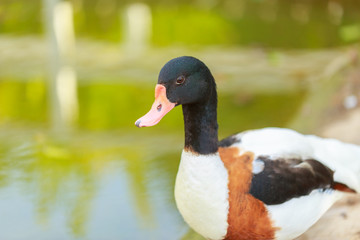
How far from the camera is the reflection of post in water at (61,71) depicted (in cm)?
498

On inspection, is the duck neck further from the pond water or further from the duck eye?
the pond water

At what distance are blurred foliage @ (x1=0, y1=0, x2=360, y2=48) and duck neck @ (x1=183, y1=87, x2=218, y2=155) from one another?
171 inches

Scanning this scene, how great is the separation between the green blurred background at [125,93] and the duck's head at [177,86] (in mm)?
1063

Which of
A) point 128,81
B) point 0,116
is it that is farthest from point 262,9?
point 0,116

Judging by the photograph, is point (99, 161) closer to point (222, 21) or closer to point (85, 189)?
point (85, 189)

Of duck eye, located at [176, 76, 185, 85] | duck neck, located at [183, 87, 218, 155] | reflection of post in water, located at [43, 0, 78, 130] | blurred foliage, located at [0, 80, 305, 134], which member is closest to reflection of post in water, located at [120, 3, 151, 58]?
reflection of post in water, located at [43, 0, 78, 130]

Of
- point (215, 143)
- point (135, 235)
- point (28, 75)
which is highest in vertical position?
point (215, 143)

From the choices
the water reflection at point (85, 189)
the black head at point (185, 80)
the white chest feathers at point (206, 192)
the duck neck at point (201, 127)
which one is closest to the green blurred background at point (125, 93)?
the water reflection at point (85, 189)

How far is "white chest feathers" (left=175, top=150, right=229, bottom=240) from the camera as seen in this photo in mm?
2564

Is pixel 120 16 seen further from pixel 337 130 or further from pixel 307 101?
pixel 337 130

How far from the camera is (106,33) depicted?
→ 7.32 metres

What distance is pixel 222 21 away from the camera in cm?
786

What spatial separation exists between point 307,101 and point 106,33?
343 cm

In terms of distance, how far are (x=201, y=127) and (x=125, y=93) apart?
9.23 feet
